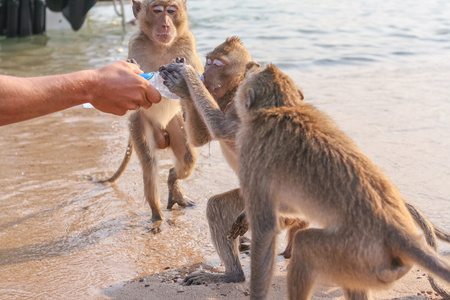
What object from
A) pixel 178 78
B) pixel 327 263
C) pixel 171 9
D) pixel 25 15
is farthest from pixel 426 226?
pixel 25 15

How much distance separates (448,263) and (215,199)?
5.67ft

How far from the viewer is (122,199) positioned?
5340 mm

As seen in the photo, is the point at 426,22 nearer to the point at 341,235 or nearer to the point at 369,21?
the point at 369,21

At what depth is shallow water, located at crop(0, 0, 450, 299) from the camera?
4.23 meters

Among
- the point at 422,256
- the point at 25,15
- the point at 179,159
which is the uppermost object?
the point at 422,256

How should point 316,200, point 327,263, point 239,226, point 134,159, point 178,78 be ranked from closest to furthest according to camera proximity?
point 327,263 < point 316,200 < point 239,226 < point 178,78 < point 134,159

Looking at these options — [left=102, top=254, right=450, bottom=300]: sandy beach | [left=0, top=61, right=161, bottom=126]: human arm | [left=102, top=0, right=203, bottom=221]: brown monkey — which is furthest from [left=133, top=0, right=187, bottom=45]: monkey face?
[left=102, top=254, right=450, bottom=300]: sandy beach

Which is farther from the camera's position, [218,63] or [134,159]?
[134,159]

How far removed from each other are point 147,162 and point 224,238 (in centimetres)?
136

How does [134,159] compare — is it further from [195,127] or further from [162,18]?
[195,127]

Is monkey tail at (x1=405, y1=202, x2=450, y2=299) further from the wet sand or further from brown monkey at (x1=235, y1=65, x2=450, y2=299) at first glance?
brown monkey at (x1=235, y1=65, x2=450, y2=299)

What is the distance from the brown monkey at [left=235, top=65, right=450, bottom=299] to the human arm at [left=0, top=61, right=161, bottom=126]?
2.71 feet

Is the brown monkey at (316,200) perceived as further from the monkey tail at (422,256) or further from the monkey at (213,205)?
the monkey at (213,205)

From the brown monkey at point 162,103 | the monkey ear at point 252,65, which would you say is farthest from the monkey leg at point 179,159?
the monkey ear at point 252,65
